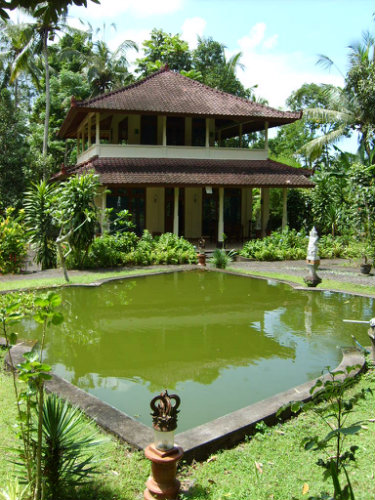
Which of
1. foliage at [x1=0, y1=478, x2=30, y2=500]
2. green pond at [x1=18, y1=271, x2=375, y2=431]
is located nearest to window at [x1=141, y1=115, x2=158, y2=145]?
green pond at [x1=18, y1=271, x2=375, y2=431]

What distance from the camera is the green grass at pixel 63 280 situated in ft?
37.7

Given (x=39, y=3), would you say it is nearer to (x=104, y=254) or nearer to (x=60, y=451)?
(x=60, y=451)

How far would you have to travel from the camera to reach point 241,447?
13.5ft

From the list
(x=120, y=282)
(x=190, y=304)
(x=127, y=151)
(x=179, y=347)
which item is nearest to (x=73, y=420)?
(x=179, y=347)

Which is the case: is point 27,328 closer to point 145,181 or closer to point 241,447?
point 241,447

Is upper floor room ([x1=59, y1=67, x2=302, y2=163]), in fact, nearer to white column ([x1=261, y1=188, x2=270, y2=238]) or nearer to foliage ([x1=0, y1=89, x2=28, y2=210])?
white column ([x1=261, y1=188, x2=270, y2=238])

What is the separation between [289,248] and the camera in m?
17.7

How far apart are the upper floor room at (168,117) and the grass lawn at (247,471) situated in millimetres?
16097

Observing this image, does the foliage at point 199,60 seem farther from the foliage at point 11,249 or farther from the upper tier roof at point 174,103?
the foliage at point 11,249

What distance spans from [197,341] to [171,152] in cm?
1400

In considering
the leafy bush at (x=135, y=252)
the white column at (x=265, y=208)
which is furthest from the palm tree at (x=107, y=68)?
the leafy bush at (x=135, y=252)

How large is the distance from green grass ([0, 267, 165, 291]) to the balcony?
6.88 meters

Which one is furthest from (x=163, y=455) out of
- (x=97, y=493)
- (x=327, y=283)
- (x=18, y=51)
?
(x=18, y=51)

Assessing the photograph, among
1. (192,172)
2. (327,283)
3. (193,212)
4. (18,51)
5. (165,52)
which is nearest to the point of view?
(327,283)
